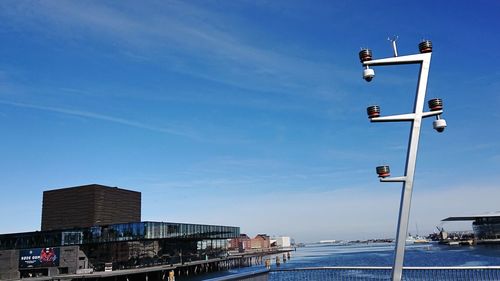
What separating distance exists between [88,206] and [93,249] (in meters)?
103

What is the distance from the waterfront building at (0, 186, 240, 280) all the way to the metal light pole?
6537 cm

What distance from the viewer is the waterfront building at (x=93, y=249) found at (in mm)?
69625

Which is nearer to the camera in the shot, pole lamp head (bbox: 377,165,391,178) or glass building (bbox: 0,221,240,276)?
pole lamp head (bbox: 377,165,391,178)

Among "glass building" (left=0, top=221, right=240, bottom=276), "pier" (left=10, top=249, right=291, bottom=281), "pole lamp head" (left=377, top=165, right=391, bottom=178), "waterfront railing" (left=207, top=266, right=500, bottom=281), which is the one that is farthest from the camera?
"glass building" (left=0, top=221, right=240, bottom=276)

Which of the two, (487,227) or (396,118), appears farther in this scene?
(487,227)

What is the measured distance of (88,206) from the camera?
557ft

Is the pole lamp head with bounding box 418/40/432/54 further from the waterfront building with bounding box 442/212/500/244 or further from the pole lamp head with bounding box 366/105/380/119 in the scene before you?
the waterfront building with bounding box 442/212/500/244

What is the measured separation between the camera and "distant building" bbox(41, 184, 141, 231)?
169 metres

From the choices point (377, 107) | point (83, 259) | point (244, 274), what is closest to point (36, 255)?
point (83, 259)

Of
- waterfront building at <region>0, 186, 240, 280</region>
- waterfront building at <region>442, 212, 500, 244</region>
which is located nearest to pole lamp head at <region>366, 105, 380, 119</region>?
waterfront building at <region>0, 186, 240, 280</region>

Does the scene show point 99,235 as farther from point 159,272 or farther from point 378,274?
point 378,274

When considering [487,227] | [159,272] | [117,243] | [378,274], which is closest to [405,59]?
[378,274]

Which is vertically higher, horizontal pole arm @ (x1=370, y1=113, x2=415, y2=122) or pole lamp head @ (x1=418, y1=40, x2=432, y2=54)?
pole lamp head @ (x1=418, y1=40, x2=432, y2=54)

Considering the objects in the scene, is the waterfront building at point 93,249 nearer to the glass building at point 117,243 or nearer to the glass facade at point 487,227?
the glass building at point 117,243
